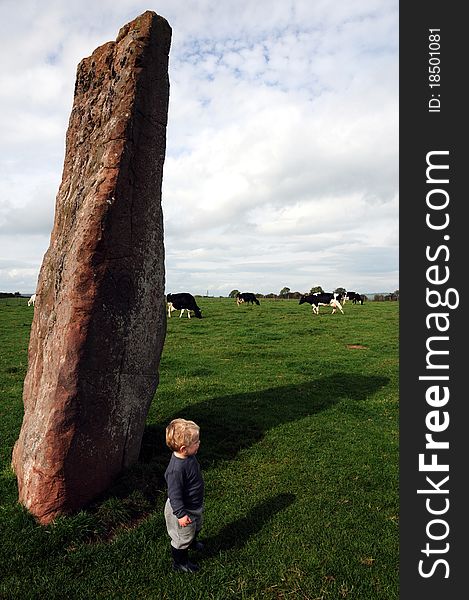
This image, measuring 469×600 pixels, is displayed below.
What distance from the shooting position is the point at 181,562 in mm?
6438

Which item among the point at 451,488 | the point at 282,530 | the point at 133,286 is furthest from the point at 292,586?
the point at 133,286

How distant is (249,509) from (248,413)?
4614mm

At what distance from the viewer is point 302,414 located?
42.2 ft

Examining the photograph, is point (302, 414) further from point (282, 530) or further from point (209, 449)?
point (282, 530)

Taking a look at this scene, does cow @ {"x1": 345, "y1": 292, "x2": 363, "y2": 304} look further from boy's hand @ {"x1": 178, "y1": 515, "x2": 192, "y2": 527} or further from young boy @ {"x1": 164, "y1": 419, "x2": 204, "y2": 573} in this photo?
boy's hand @ {"x1": 178, "y1": 515, "x2": 192, "y2": 527}

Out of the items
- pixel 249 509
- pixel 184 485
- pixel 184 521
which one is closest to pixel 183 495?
pixel 184 485

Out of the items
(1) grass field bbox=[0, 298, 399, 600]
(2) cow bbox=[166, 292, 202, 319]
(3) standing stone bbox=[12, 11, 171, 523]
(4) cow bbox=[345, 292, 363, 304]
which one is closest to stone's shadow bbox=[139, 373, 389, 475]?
(1) grass field bbox=[0, 298, 399, 600]

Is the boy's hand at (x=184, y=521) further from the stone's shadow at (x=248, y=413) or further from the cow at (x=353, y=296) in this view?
the cow at (x=353, y=296)

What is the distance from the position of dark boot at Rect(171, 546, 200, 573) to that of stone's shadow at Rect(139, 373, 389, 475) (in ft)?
8.46

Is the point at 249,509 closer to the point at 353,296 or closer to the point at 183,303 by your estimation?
the point at 183,303

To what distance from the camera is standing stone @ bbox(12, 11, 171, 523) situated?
7512 mm

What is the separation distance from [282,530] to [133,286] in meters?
4.82

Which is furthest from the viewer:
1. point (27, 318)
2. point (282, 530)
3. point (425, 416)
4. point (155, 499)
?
point (27, 318)

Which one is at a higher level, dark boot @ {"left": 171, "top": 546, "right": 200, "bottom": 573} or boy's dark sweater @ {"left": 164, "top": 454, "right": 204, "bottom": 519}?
boy's dark sweater @ {"left": 164, "top": 454, "right": 204, "bottom": 519}
